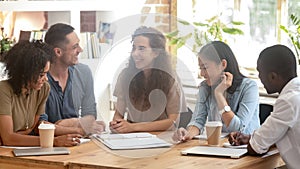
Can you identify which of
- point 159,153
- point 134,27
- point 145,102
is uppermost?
point 134,27

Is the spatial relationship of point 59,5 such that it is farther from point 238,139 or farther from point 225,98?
point 238,139

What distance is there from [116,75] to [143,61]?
0.15 m

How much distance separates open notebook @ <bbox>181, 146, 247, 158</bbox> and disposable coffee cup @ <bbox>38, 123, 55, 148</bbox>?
1.95 feet

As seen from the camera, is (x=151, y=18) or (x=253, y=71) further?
(x=253, y=71)

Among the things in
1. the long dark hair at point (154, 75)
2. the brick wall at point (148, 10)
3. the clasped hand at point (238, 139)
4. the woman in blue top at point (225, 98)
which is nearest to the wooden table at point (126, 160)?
the clasped hand at point (238, 139)

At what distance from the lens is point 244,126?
354 centimetres

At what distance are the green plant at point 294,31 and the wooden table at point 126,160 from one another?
1712 mm

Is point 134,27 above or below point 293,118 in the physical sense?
above

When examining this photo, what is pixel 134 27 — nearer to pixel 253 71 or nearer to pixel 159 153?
pixel 159 153

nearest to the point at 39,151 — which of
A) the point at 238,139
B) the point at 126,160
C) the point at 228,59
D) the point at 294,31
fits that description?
Answer: the point at 126,160

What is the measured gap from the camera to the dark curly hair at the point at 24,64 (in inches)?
126

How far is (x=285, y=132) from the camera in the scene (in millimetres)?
2984

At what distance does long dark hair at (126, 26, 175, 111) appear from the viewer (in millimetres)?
3129

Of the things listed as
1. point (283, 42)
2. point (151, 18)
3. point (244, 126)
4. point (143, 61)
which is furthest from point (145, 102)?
point (283, 42)
